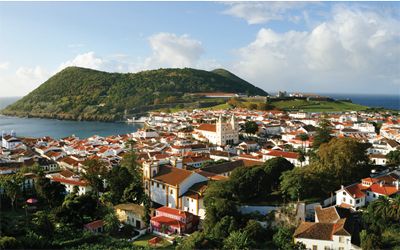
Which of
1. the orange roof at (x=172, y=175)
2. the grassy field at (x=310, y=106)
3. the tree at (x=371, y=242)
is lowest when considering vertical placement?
the tree at (x=371, y=242)

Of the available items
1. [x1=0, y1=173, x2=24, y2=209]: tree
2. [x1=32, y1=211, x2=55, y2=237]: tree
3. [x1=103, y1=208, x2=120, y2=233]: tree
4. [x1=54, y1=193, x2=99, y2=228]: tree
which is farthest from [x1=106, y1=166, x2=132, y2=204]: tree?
[x1=32, y1=211, x2=55, y2=237]: tree

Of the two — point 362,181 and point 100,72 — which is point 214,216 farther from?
point 100,72

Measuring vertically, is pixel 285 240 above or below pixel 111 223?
below

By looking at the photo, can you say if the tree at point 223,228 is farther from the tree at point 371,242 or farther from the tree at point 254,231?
the tree at point 371,242

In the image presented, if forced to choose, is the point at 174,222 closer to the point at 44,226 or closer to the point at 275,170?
the point at 44,226

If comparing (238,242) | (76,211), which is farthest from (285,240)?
(76,211)

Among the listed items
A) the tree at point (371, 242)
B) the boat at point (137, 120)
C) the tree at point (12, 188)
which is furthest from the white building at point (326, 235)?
the boat at point (137, 120)
